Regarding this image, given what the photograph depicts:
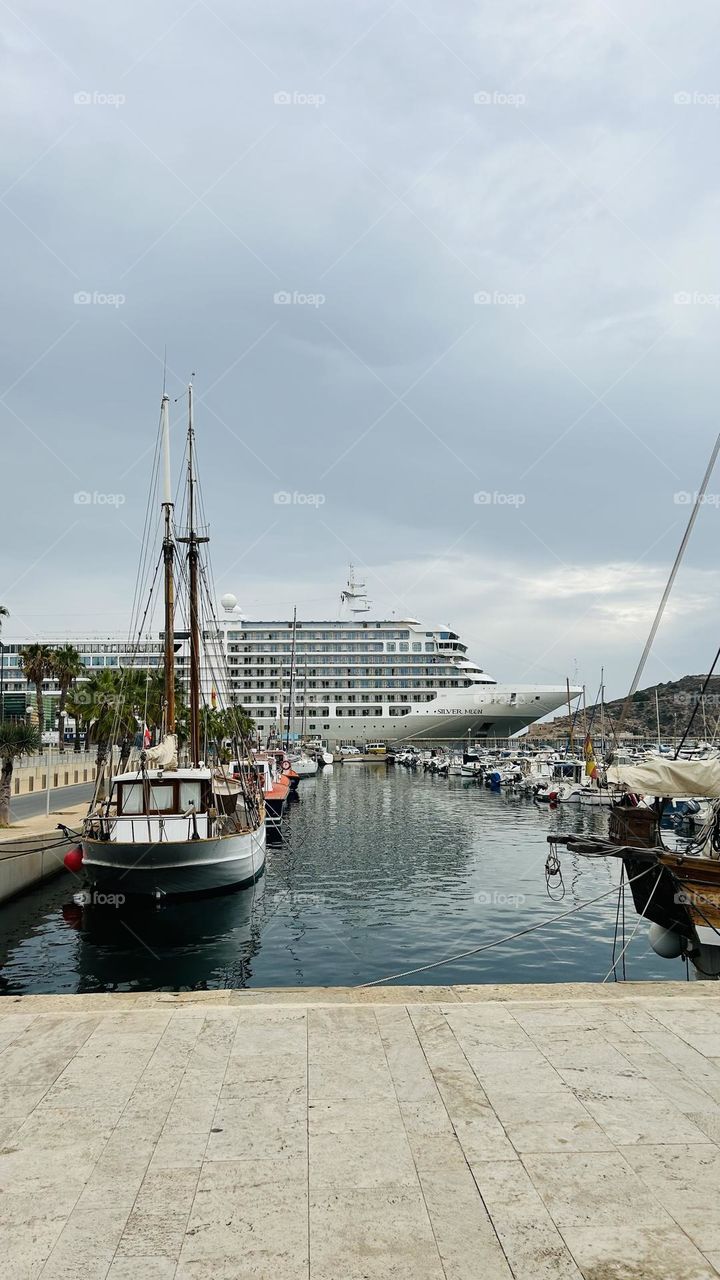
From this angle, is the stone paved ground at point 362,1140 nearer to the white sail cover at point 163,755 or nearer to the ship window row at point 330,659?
the white sail cover at point 163,755

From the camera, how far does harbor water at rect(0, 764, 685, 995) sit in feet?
52.1

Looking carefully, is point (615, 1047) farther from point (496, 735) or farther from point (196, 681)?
point (496, 735)

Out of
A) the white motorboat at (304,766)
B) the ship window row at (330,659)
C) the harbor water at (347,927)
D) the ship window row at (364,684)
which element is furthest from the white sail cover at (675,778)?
the ship window row at (330,659)

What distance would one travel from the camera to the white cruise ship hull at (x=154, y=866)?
2108 centimetres

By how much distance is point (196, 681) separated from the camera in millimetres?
27953

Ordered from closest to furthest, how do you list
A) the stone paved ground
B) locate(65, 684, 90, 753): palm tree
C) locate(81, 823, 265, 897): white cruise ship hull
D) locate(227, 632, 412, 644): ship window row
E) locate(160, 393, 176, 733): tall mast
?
the stone paved ground, locate(81, 823, 265, 897): white cruise ship hull, locate(160, 393, 176, 733): tall mast, locate(65, 684, 90, 753): palm tree, locate(227, 632, 412, 644): ship window row
